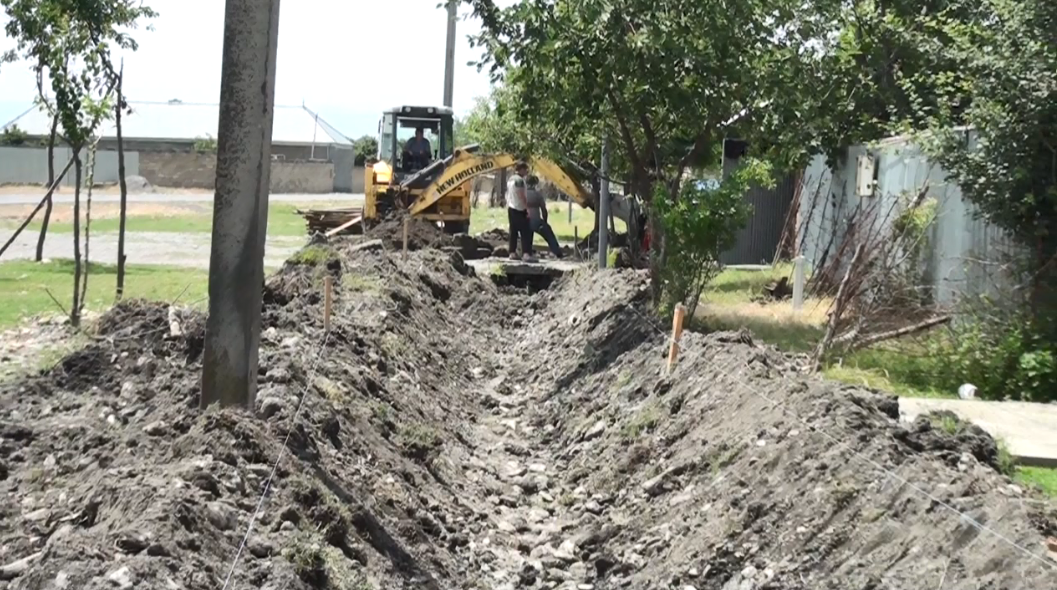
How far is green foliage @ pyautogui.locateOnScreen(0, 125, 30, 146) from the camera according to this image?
70.7 metres

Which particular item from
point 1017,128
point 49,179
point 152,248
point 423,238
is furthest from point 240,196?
point 152,248

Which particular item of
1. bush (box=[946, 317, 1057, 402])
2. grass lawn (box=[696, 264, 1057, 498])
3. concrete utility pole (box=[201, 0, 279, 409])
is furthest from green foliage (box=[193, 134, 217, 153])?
concrete utility pole (box=[201, 0, 279, 409])

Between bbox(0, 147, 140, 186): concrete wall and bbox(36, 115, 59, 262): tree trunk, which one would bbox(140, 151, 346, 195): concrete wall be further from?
bbox(36, 115, 59, 262): tree trunk

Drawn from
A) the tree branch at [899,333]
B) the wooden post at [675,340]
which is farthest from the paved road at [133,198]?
the wooden post at [675,340]

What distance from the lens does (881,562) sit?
6.88 meters

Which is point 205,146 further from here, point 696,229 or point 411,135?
point 696,229

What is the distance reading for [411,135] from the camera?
29.9m

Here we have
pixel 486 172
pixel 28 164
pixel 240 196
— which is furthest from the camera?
pixel 28 164

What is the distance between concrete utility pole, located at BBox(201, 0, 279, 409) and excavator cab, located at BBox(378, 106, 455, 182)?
1969cm

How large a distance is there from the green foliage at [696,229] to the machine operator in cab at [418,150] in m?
13.8

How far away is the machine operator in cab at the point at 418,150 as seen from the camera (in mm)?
28812

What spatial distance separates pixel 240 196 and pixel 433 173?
18139mm

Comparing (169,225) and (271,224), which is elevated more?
(271,224)

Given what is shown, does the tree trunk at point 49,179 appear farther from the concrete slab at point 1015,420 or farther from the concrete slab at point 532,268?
the concrete slab at point 1015,420
